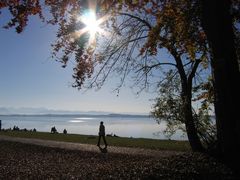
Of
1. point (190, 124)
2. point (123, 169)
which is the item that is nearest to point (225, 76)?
point (123, 169)

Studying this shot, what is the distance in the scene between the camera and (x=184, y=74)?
21.7 meters

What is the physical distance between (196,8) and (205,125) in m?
6.53

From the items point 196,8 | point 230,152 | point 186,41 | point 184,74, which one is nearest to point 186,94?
point 184,74

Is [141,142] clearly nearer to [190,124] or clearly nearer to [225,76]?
[190,124]

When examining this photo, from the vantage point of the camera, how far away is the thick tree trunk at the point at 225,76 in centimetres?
1239

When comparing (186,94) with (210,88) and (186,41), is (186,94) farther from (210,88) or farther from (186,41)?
(186,41)

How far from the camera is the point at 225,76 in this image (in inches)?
491

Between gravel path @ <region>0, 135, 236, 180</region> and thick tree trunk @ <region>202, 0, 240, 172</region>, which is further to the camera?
thick tree trunk @ <region>202, 0, 240, 172</region>

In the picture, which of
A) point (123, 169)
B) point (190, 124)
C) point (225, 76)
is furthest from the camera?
point (190, 124)

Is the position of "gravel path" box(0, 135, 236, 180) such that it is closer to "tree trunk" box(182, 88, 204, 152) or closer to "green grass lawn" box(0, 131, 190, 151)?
"tree trunk" box(182, 88, 204, 152)

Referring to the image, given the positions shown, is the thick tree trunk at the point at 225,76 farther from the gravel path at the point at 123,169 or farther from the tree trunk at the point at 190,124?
the tree trunk at the point at 190,124

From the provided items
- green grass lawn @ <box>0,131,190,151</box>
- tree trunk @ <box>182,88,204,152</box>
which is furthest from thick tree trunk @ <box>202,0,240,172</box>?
green grass lawn @ <box>0,131,190,151</box>

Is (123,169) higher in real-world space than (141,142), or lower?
lower

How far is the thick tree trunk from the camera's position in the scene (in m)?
12.4
